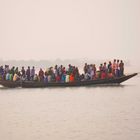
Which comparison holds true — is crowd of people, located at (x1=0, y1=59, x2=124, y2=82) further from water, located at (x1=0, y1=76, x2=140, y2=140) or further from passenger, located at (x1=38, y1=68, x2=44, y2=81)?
water, located at (x1=0, y1=76, x2=140, y2=140)

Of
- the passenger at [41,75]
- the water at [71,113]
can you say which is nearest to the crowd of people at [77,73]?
the passenger at [41,75]

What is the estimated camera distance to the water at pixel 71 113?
20344 mm

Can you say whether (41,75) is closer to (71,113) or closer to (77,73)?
(77,73)

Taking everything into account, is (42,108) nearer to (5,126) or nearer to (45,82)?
(5,126)

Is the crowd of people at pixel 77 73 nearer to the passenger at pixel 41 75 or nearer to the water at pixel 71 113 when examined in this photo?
the passenger at pixel 41 75

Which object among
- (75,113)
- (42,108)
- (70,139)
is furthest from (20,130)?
(42,108)

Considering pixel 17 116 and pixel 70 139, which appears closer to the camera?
pixel 70 139

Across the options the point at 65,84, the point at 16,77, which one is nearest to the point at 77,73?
the point at 65,84

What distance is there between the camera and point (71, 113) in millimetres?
26109

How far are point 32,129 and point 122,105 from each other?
879 centimetres

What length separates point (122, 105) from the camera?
29.1 m

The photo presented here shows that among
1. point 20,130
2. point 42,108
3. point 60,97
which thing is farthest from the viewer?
point 60,97

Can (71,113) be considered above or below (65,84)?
below

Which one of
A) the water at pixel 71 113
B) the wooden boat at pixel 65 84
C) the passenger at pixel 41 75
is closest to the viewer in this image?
the water at pixel 71 113
